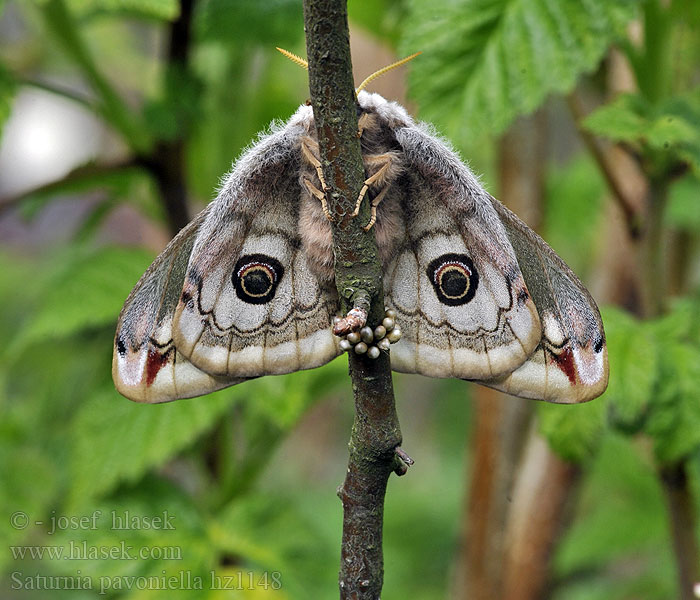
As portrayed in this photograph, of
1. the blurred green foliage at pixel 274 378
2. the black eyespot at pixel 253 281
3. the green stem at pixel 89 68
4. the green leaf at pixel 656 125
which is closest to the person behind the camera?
the black eyespot at pixel 253 281

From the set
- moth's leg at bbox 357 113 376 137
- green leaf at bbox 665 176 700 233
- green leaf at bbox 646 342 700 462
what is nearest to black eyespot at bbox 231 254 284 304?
moth's leg at bbox 357 113 376 137

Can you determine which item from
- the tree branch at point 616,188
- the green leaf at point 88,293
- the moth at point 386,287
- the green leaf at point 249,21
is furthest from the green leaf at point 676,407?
the green leaf at point 88,293

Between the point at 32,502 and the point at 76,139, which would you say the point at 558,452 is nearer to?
the point at 32,502

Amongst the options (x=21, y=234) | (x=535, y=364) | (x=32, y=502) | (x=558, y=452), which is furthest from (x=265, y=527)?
(x=21, y=234)

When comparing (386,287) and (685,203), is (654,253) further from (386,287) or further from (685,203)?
(386,287)

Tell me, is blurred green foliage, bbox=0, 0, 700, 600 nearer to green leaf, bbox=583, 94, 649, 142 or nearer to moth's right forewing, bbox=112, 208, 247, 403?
green leaf, bbox=583, 94, 649, 142

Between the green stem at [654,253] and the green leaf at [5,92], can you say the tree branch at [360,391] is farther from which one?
the green leaf at [5,92]

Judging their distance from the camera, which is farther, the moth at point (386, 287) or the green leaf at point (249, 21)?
the green leaf at point (249, 21)
